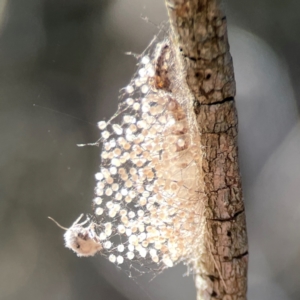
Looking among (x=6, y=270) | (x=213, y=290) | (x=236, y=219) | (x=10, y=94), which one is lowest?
(x=6, y=270)

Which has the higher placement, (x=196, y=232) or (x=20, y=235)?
(x=196, y=232)

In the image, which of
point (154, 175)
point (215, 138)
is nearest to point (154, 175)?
point (154, 175)

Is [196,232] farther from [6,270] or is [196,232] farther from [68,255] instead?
[6,270]

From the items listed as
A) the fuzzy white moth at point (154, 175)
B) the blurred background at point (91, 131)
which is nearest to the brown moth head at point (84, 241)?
the fuzzy white moth at point (154, 175)

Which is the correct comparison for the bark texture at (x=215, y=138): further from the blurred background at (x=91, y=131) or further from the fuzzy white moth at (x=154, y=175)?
the blurred background at (x=91, y=131)

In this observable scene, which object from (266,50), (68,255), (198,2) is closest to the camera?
(198,2)

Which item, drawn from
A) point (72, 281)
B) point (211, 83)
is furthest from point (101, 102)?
point (72, 281)

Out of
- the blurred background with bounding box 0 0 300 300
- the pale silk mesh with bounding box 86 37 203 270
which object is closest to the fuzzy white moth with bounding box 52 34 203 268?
the pale silk mesh with bounding box 86 37 203 270

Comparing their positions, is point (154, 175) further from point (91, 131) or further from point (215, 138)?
point (91, 131)
